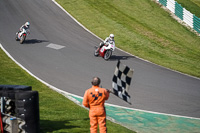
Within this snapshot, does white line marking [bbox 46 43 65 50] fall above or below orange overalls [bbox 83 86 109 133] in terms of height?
above

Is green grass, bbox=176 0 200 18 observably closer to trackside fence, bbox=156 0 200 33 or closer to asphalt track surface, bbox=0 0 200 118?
trackside fence, bbox=156 0 200 33

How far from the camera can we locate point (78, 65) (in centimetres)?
1861

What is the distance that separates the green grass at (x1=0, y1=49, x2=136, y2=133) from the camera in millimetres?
9195

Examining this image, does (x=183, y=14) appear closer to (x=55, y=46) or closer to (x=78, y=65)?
(x=55, y=46)

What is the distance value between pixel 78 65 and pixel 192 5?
1984 centimetres

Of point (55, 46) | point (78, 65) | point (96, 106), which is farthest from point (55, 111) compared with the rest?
point (55, 46)

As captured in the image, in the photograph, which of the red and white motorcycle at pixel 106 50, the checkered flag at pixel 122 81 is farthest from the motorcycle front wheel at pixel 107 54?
the checkered flag at pixel 122 81

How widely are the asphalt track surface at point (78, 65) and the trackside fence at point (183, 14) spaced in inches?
295

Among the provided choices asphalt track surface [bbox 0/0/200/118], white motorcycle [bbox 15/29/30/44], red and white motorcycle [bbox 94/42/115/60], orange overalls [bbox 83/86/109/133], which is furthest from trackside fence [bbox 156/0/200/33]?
orange overalls [bbox 83/86/109/133]

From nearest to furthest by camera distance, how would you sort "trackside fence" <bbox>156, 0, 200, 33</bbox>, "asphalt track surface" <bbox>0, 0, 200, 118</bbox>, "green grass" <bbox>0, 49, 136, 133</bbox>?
1. "green grass" <bbox>0, 49, 136, 133</bbox>
2. "asphalt track surface" <bbox>0, 0, 200, 118</bbox>
3. "trackside fence" <bbox>156, 0, 200, 33</bbox>

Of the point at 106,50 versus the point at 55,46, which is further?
the point at 55,46

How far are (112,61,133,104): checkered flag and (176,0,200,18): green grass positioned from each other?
1023 inches

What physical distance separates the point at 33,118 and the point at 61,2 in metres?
25.4

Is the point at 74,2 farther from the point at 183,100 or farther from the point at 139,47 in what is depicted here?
the point at 183,100
